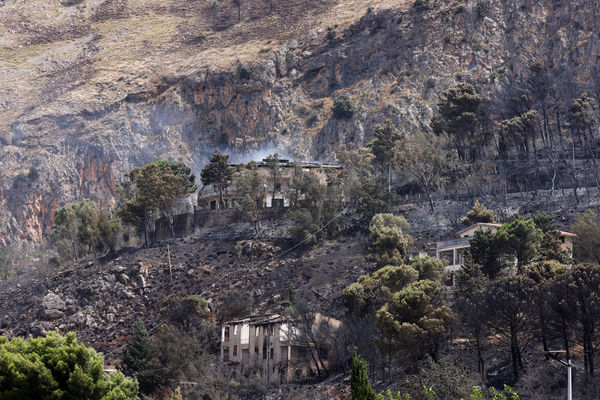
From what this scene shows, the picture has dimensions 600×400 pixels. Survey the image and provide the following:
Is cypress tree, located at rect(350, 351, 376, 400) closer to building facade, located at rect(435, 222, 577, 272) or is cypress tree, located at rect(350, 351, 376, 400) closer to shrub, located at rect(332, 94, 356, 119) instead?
building facade, located at rect(435, 222, 577, 272)

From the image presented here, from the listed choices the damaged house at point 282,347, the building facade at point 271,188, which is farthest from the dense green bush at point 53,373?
the building facade at point 271,188

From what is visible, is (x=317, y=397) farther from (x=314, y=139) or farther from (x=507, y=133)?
(x=314, y=139)

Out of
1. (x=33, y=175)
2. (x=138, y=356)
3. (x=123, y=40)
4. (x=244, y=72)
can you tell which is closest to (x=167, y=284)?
(x=138, y=356)

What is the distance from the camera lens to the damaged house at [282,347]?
2174 inches

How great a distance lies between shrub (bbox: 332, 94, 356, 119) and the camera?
107 m

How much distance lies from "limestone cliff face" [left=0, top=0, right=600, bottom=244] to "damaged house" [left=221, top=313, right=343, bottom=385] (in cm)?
4738

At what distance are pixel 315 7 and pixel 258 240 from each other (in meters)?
70.6

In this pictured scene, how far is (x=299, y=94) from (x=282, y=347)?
2587 inches

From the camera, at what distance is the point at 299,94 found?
389 feet

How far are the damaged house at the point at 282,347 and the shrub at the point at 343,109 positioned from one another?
168 feet

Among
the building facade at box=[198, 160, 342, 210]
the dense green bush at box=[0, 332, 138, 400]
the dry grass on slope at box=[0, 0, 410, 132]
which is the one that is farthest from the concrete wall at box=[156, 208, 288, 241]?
the dense green bush at box=[0, 332, 138, 400]

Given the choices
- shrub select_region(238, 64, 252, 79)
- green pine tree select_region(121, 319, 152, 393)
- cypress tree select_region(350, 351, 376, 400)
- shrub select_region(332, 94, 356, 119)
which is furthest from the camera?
shrub select_region(238, 64, 252, 79)

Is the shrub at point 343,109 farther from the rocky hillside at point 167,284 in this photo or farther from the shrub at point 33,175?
the shrub at point 33,175

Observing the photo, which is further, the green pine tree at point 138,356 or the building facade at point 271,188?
the building facade at point 271,188
